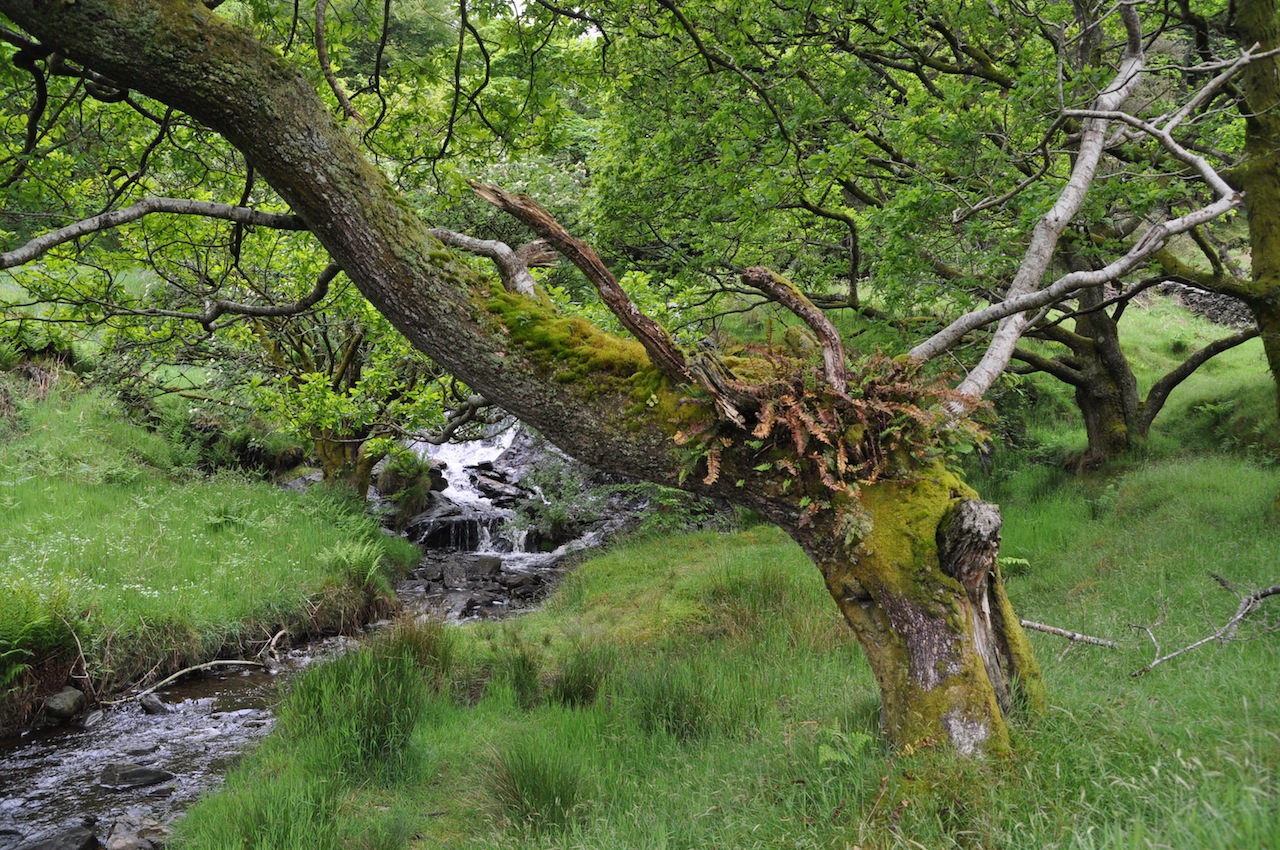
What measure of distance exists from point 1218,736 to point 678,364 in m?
2.54

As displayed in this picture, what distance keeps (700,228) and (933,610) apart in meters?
6.29

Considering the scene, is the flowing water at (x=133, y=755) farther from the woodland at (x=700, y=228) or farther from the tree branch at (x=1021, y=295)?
the tree branch at (x=1021, y=295)

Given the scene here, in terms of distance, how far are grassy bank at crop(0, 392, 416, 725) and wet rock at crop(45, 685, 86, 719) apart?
162 mm

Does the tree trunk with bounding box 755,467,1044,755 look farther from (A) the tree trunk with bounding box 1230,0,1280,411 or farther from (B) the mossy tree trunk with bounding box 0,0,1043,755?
(A) the tree trunk with bounding box 1230,0,1280,411

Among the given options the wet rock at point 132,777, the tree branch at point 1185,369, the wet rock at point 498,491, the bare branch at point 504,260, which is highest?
the bare branch at point 504,260

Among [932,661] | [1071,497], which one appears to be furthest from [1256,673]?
[1071,497]

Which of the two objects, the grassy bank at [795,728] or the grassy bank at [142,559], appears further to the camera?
the grassy bank at [142,559]

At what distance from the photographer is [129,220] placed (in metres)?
3.71

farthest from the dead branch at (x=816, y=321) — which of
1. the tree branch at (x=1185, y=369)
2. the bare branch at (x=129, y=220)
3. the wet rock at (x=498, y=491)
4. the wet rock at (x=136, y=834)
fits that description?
the wet rock at (x=498, y=491)

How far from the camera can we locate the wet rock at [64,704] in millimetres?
6875

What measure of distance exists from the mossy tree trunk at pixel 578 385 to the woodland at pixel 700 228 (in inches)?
0.6

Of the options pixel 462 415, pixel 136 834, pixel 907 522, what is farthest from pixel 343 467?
pixel 907 522

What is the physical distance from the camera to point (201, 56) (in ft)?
10.6

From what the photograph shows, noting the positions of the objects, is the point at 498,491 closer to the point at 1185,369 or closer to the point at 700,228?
the point at 700,228
